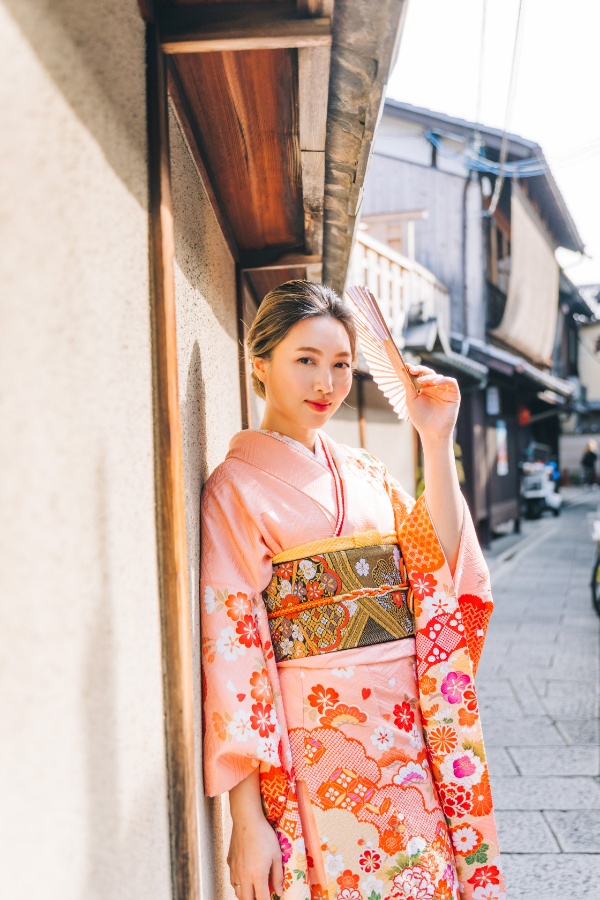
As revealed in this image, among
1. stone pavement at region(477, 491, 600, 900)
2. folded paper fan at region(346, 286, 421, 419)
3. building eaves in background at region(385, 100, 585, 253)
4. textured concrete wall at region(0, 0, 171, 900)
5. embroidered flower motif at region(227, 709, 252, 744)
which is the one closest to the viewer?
textured concrete wall at region(0, 0, 171, 900)

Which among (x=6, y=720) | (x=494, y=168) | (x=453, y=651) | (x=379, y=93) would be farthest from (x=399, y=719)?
(x=494, y=168)

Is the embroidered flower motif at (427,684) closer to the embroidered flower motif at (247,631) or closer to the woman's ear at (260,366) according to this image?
the embroidered flower motif at (247,631)

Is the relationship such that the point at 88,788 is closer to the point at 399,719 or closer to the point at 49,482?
the point at 49,482

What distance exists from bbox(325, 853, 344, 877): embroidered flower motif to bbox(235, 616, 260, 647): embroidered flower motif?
537mm

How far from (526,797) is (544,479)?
1713 cm

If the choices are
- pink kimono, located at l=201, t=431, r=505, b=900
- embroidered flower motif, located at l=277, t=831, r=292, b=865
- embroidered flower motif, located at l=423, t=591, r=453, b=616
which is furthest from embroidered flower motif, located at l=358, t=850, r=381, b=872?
embroidered flower motif, located at l=423, t=591, r=453, b=616

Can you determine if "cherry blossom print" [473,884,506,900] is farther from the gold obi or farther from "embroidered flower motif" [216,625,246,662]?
"embroidered flower motif" [216,625,246,662]

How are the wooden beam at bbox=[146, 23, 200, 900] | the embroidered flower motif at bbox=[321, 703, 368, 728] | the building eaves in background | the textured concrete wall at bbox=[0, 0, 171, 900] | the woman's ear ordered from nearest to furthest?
the textured concrete wall at bbox=[0, 0, 171, 900] < the wooden beam at bbox=[146, 23, 200, 900] < the embroidered flower motif at bbox=[321, 703, 368, 728] < the woman's ear < the building eaves in background

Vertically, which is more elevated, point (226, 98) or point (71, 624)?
point (226, 98)

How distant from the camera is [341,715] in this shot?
2006 mm

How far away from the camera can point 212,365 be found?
2529 millimetres

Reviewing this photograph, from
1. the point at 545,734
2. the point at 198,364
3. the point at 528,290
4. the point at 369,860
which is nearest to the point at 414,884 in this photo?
the point at 369,860

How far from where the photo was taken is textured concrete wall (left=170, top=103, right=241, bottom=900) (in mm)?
1913

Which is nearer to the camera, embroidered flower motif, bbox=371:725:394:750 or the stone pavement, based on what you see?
embroidered flower motif, bbox=371:725:394:750
